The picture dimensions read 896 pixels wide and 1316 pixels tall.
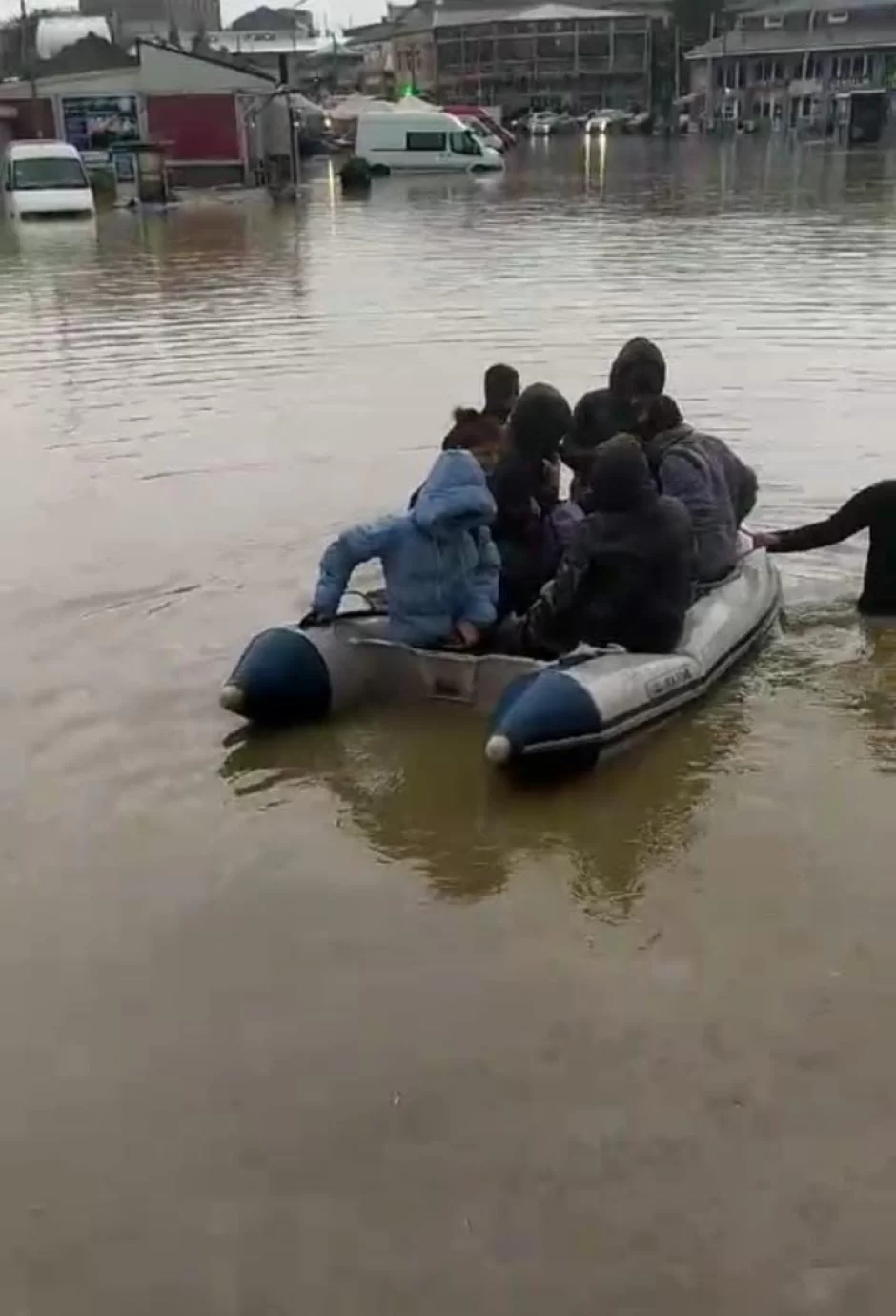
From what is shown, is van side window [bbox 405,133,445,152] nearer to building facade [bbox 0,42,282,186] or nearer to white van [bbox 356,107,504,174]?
white van [bbox 356,107,504,174]

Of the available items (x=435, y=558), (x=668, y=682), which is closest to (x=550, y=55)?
(x=435, y=558)

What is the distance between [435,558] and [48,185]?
102 ft

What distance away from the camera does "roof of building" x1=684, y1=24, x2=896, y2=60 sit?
9194 centimetres

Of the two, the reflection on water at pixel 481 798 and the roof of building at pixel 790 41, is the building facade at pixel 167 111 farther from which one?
the roof of building at pixel 790 41

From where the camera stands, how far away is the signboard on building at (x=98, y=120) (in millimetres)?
47219

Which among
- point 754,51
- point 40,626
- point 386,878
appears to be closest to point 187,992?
point 386,878

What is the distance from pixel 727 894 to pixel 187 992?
189 centimetres

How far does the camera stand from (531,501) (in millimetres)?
7480

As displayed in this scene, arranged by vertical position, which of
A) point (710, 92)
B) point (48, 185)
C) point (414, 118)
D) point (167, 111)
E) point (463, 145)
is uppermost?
point (167, 111)

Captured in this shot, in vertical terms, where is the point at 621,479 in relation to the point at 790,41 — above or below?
below

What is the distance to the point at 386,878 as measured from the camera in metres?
5.86

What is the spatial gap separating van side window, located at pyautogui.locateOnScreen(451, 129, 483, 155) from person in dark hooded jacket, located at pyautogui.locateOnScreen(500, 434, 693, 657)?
2130 inches

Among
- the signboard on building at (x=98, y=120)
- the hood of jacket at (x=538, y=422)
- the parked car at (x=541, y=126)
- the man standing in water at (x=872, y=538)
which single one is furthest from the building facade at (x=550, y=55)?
the hood of jacket at (x=538, y=422)

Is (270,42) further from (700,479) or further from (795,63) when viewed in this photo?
(700,479)
